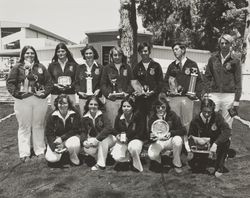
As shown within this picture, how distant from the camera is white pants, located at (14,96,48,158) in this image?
5.41m

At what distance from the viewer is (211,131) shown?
4.77m

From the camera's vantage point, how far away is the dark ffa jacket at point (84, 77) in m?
5.46

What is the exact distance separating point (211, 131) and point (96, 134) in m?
1.71

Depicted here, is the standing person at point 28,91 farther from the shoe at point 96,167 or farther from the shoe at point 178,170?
the shoe at point 178,170

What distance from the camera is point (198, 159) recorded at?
502cm

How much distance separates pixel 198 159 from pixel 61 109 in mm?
2227

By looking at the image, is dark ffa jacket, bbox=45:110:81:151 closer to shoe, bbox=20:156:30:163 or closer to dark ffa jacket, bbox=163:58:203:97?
shoe, bbox=20:156:30:163

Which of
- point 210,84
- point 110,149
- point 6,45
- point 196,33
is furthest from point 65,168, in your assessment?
point 6,45

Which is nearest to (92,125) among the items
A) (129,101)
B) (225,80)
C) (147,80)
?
(129,101)

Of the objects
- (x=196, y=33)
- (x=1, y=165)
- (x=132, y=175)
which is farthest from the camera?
(x=196, y=33)

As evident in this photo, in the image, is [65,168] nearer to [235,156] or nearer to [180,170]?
[180,170]

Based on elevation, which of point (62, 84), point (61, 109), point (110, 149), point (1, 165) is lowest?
point (1, 165)

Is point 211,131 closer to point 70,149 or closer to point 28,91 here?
point 70,149

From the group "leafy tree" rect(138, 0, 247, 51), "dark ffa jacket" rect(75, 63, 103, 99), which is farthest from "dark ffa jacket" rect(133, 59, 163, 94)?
"leafy tree" rect(138, 0, 247, 51)
